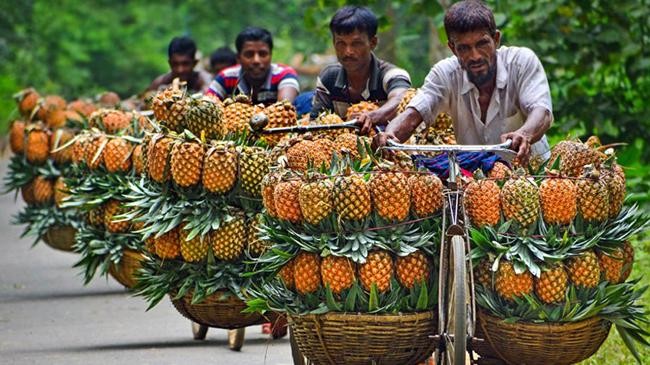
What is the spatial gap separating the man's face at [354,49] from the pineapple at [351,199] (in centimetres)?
263

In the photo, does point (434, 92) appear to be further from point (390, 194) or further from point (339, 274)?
point (339, 274)

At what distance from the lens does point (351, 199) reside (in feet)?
22.0

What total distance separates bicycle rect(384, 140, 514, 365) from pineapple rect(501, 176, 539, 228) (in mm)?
179


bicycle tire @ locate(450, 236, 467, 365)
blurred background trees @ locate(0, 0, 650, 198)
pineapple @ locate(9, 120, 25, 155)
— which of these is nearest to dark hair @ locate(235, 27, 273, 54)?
blurred background trees @ locate(0, 0, 650, 198)

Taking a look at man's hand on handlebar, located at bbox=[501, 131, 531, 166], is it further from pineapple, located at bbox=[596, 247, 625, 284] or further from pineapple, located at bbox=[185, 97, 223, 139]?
pineapple, located at bbox=[185, 97, 223, 139]

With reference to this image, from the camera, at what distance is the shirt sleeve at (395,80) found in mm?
9023

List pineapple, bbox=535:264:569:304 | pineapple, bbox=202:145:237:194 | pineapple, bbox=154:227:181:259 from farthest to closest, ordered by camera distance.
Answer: pineapple, bbox=154:227:181:259 < pineapple, bbox=202:145:237:194 < pineapple, bbox=535:264:569:304

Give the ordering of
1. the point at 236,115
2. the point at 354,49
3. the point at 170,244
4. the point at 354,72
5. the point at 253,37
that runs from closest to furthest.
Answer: the point at 170,244
the point at 236,115
the point at 354,49
the point at 354,72
the point at 253,37

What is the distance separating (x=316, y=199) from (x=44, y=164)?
23.2ft

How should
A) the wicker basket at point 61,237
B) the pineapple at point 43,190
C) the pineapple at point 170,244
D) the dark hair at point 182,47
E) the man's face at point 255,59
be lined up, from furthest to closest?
1. the dark hair at point 182,47
2. the pineapple at point 43,190
3. the wicker basket at point 61,237
4. the man's face at point 255,59
5. the pineapple at point 170,244

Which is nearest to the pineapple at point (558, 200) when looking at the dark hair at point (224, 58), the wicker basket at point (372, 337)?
the wicker basket at point (372, 337)

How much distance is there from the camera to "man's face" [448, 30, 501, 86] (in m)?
7.45

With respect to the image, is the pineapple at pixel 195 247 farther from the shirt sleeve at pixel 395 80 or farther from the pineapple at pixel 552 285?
the pineapple at pixel 552 285

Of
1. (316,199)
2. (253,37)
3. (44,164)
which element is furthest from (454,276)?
(44,164)
